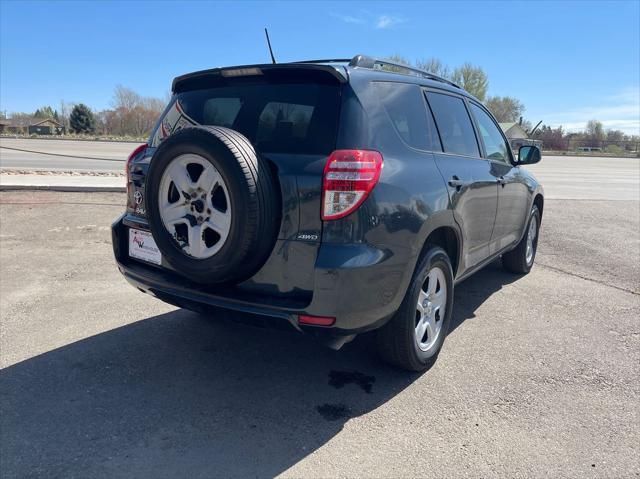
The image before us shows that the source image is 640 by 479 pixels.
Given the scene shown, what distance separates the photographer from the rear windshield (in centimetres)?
265

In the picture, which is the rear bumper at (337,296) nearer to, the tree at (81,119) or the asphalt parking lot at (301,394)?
the asphalt parking lot at (301,394)

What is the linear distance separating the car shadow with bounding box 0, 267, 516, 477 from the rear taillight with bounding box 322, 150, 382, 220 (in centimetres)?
76

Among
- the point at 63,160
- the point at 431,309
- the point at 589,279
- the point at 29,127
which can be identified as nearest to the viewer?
the point at 431,309

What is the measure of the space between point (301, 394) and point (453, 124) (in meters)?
2.32

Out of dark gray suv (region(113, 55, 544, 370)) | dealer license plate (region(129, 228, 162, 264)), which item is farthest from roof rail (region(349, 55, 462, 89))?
dealer license plate (region(129, 228, 162, 264))

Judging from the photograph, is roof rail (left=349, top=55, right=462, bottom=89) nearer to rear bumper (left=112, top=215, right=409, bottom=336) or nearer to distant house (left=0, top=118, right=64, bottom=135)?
rear bumper (left=112, top=215, right=409, bottom=336)

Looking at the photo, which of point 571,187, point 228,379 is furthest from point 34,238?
point 571,187

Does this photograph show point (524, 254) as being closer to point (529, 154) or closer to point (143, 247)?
point (529, 154)

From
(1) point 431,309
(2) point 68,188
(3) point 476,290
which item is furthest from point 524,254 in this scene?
(2) point 68,188

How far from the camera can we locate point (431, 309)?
3318 mm

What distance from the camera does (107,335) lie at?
150 inches

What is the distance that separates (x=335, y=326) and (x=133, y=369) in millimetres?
1569

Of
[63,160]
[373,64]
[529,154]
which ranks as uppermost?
[373,64]

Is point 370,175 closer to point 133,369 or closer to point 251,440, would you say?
point 251,440
